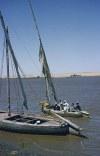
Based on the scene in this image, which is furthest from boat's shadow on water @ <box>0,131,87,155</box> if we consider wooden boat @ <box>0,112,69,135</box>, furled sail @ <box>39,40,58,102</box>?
furled sail @ <box>39,40,58,102</box>

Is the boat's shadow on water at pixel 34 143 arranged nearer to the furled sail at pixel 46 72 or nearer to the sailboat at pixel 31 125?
the sailboat at pixel 31 125

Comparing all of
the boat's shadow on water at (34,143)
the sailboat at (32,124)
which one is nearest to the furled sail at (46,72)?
the sailboat at (32,124)

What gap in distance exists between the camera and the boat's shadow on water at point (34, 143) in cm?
2492

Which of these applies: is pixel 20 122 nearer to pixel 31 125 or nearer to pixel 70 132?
pixel 31 125

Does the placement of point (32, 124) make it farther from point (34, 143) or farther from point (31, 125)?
point (34, 143)

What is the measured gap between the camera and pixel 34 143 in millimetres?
28016

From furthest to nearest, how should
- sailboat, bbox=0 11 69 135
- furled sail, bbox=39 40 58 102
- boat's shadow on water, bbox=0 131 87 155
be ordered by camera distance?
furled sail, bbox=39 40 58 102, sailboat, bbox=0 11 69 135, boat's shadow on water, bbox=0 131 87 155

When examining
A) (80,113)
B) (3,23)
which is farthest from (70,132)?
(3,23)

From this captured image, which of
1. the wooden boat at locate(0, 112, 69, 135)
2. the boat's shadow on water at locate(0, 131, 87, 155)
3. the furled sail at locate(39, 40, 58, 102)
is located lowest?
the boat's shadow on water at locate(0, 131, 87, 155)

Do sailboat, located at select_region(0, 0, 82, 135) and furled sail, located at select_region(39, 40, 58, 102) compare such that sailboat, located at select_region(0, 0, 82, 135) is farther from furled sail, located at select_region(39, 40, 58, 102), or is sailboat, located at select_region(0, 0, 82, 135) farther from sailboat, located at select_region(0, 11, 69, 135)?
furled sail, located at select_region(39, 40, 58, 102)

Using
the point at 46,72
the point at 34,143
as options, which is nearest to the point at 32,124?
the point at 34,143

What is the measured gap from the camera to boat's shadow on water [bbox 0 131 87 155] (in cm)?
2492

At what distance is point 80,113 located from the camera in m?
39.6

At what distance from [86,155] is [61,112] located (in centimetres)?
1618
